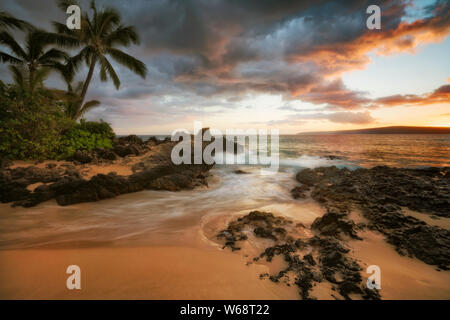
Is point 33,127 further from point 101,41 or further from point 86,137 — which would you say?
point 101,41

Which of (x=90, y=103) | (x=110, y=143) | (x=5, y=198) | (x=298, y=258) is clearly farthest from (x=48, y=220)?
(x=90, y=103)

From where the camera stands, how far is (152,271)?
206cm

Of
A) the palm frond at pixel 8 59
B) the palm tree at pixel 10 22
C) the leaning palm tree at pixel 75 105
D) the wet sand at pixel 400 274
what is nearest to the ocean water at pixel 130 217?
the wet sand at pixel 400 274

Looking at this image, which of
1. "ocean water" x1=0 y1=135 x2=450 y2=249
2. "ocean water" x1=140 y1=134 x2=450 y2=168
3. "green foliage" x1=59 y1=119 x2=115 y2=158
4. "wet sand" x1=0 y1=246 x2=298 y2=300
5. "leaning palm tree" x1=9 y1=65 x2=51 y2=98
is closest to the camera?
"wet sand" x1=0 y1=246 x2=298 y2=300

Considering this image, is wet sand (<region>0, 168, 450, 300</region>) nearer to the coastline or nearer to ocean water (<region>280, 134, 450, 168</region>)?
the coastline

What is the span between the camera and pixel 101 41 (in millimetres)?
13320

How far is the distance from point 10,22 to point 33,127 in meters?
9.94

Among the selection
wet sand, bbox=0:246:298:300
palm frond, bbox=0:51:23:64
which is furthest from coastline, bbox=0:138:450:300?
palm frond, bbox=0:51:23:64

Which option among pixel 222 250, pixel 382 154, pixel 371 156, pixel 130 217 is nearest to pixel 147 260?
pixel 222 250

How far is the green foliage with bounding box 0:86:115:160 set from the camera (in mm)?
6586

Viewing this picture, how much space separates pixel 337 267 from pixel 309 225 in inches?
60.6

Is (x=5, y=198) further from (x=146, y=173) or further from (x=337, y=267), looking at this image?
(x=337, y=267)

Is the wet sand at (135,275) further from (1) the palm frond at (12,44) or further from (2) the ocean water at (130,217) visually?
(1) the palm frond at (12,44)

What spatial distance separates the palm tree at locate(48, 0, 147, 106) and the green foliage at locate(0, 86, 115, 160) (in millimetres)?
6080
